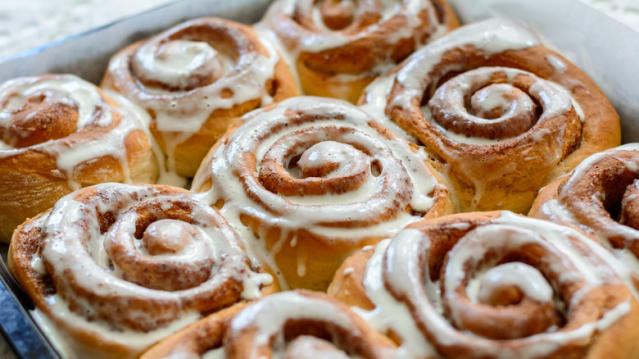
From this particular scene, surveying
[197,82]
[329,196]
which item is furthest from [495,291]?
[197,82]

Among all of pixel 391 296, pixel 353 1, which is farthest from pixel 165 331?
pixel 353 1

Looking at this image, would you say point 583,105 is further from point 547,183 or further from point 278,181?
point 278,181

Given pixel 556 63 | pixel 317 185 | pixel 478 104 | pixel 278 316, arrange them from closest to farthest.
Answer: pixel 278 316 → pixel 317 185 → pixel 478 104 → pixel 556 63

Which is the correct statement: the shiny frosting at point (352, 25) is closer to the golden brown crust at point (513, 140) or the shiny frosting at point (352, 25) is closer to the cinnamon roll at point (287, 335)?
the golden brown crust at point (513, 140)

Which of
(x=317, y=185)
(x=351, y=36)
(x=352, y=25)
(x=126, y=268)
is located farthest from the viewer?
(x=352, y=25)

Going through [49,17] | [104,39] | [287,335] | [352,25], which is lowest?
[49,17]

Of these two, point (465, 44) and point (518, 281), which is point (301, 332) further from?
point (465, 44)

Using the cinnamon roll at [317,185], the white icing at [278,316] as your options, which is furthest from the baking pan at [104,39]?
the white icing at [278,316]
